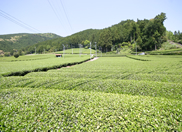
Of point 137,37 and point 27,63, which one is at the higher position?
point 137,37

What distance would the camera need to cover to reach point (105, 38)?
114938 millimetres

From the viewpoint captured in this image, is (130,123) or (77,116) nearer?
(130,123)

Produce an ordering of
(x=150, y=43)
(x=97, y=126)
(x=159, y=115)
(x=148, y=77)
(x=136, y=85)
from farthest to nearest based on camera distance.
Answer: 1. (x=150, y=43)
2. (x=148, y=77)
3. (x=136, y=85)
4. (x=159, y=115)
5. (x=97, y=126)

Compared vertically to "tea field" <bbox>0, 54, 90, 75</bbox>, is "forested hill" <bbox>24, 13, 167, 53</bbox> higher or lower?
higher

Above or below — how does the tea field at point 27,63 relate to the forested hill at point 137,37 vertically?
below

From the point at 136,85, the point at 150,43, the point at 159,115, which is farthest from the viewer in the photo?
the point at 150,43

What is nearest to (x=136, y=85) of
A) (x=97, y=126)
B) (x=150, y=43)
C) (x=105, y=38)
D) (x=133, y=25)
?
(x=97, y=126)

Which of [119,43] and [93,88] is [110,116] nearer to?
[93,88]

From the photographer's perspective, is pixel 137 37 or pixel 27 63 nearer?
pixel 27 63

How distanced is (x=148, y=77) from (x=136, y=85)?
413 centimetres

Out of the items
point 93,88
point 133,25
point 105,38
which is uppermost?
point 133,25

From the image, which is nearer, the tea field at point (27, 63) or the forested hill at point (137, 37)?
the tea field at point (27, 63)

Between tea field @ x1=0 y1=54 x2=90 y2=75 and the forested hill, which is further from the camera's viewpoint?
the forested hill

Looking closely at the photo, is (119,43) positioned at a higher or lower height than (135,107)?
higher
